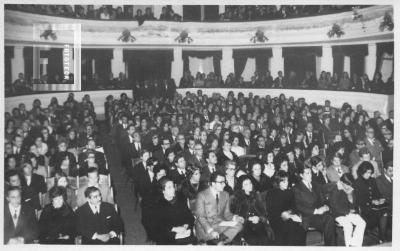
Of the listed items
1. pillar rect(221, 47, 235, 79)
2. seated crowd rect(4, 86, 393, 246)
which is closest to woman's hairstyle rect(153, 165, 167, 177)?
seated crowd rect(4, 86, 393, 246)

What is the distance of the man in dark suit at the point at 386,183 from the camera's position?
19.5 feet

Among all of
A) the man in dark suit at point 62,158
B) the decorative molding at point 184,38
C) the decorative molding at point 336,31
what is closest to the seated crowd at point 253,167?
the man in dark suit at point 62,158

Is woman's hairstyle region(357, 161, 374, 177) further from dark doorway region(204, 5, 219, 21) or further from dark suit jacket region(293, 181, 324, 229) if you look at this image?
dark doorway region(204, 5, 219, 21)

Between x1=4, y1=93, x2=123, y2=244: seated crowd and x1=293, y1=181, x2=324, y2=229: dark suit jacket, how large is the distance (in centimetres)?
235

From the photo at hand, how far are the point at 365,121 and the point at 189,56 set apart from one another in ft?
9.55

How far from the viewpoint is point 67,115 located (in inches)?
254

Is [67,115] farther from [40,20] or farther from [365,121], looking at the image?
[365,121]

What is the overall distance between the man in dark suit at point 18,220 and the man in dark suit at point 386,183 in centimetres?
471

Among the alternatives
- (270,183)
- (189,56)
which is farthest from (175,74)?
(270,183)

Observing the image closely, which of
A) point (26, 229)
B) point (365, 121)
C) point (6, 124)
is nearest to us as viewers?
point (26, 229)

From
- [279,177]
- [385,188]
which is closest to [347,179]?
[385,188]

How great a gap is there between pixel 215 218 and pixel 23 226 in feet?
8.38

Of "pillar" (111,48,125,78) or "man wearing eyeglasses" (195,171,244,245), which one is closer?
"man wearing eyeglasses" (195,171,244,245)

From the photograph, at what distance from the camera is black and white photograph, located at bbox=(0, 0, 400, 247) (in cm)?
559
